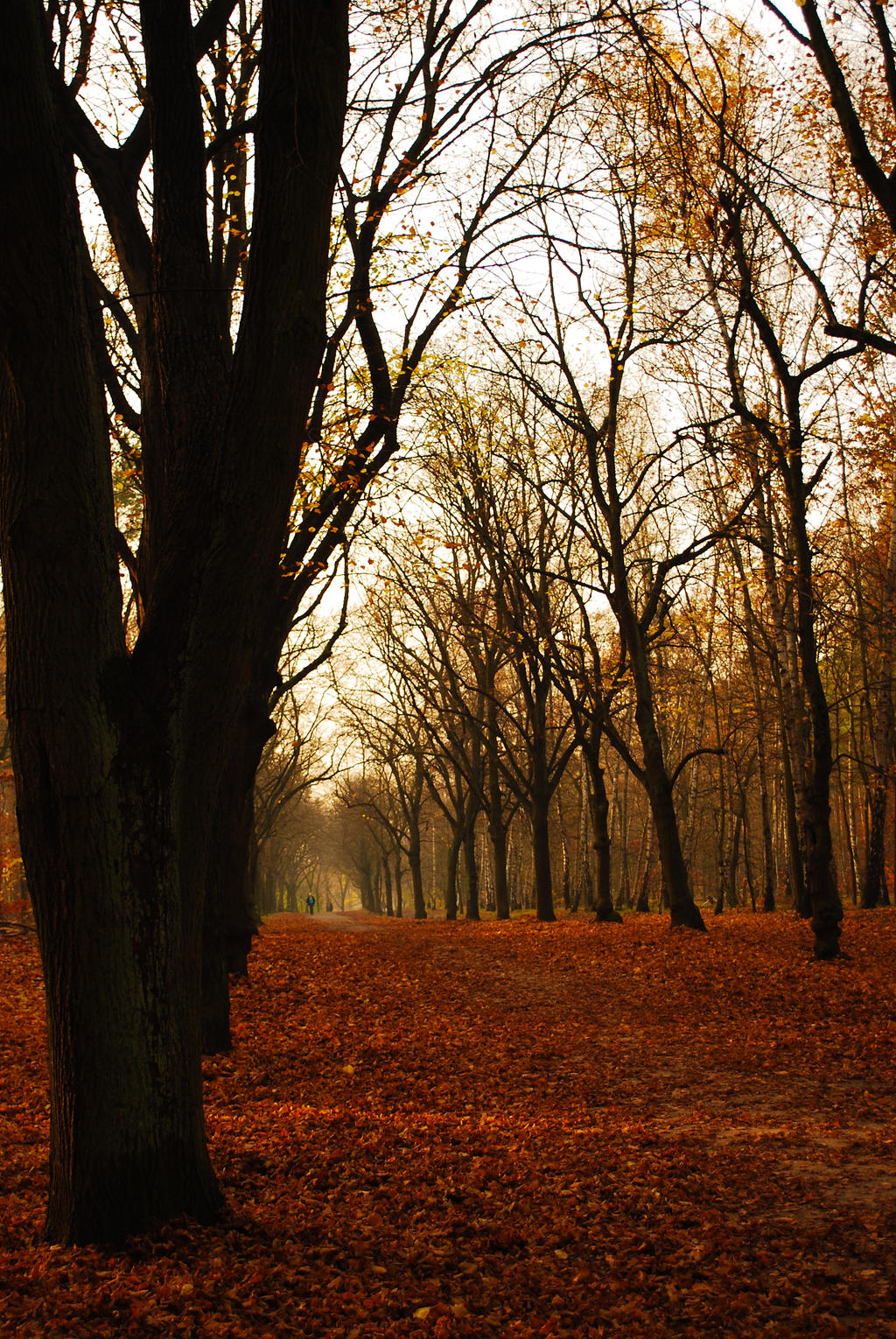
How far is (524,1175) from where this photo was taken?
4.73m

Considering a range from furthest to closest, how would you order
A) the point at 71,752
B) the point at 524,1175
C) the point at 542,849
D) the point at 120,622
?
the point at 542,849 < the point at 524,1175 < the point at 120,622 < the point at 71,752

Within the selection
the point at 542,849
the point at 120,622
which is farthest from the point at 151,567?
the point at 542,849

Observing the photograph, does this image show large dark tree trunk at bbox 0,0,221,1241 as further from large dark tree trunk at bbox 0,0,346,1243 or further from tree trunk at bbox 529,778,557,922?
tree trunk at bbox 529,778,557,922

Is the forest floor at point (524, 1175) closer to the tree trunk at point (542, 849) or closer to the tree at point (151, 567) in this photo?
the tree at point (151, 567)

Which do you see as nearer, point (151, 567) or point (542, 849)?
point (151, 567)

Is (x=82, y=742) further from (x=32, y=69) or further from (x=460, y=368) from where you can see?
(x=460, y=368)

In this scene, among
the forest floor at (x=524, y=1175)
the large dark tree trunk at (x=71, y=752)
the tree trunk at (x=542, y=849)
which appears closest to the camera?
the forest floor at (x=524, y=1175)

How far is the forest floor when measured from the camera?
326cm

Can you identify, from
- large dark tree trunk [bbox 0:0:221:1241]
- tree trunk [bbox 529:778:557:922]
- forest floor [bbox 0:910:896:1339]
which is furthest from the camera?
tree trunk [bbox 529:778:557:922]

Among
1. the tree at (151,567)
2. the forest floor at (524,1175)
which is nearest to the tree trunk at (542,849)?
the forest floor at (524,1175)

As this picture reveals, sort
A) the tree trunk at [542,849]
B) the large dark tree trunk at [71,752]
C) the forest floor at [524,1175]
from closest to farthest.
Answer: the forest floor at [524,1175] < the large dark tree trunk at [71,752] < the tree trunk at [542,849]

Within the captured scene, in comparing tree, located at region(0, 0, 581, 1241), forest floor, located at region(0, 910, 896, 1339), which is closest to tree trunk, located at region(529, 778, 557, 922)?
forest floor, located at region(0, 910, 896, 1339)

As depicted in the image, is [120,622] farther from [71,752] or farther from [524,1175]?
[524,1175]

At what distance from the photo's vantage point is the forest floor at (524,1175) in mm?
3258
